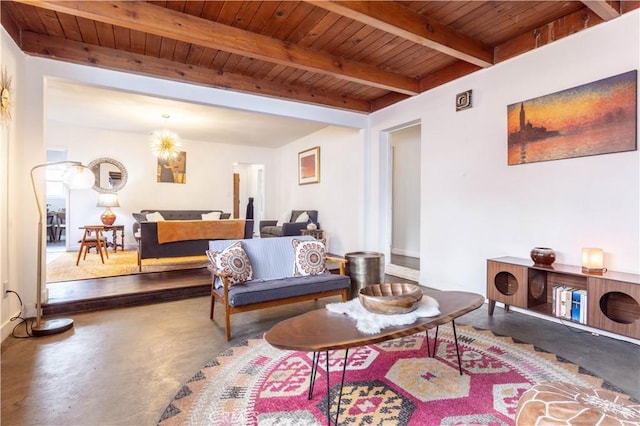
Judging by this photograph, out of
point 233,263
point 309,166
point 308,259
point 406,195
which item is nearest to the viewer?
point 233,263

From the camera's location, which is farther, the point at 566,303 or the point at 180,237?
the point at 180,237

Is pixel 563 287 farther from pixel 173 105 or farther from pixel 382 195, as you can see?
pixel 173 105

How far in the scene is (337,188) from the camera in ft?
21.0

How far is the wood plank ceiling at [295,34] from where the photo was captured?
260 centimetres

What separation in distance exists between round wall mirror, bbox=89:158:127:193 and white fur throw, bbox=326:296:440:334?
7.03 metres

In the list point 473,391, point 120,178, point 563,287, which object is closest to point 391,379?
point 473,391

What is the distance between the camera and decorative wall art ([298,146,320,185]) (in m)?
7.00

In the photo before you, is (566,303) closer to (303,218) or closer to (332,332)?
(332,332)

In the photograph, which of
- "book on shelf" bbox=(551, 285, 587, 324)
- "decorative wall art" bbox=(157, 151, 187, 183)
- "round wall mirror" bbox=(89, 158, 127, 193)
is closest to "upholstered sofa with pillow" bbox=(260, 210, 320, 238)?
"decorative wall art" bbox=(157, 151, 187, 183)

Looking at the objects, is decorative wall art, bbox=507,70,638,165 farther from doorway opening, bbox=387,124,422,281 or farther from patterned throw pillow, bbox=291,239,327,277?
doorway opening, bbox=387,124,422,281

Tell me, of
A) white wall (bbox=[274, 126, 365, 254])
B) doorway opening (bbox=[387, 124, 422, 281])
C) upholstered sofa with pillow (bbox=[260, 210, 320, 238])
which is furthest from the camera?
upholstered sofa with pillow (bbox=[260, 210, 320, 238])

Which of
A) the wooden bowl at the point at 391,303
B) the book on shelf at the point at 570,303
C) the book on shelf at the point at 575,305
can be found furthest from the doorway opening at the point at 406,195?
the wooden bowl at the point at 391,303

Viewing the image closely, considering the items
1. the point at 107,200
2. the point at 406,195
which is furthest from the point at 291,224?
the point at 107,200

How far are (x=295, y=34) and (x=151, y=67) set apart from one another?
1.75 m
